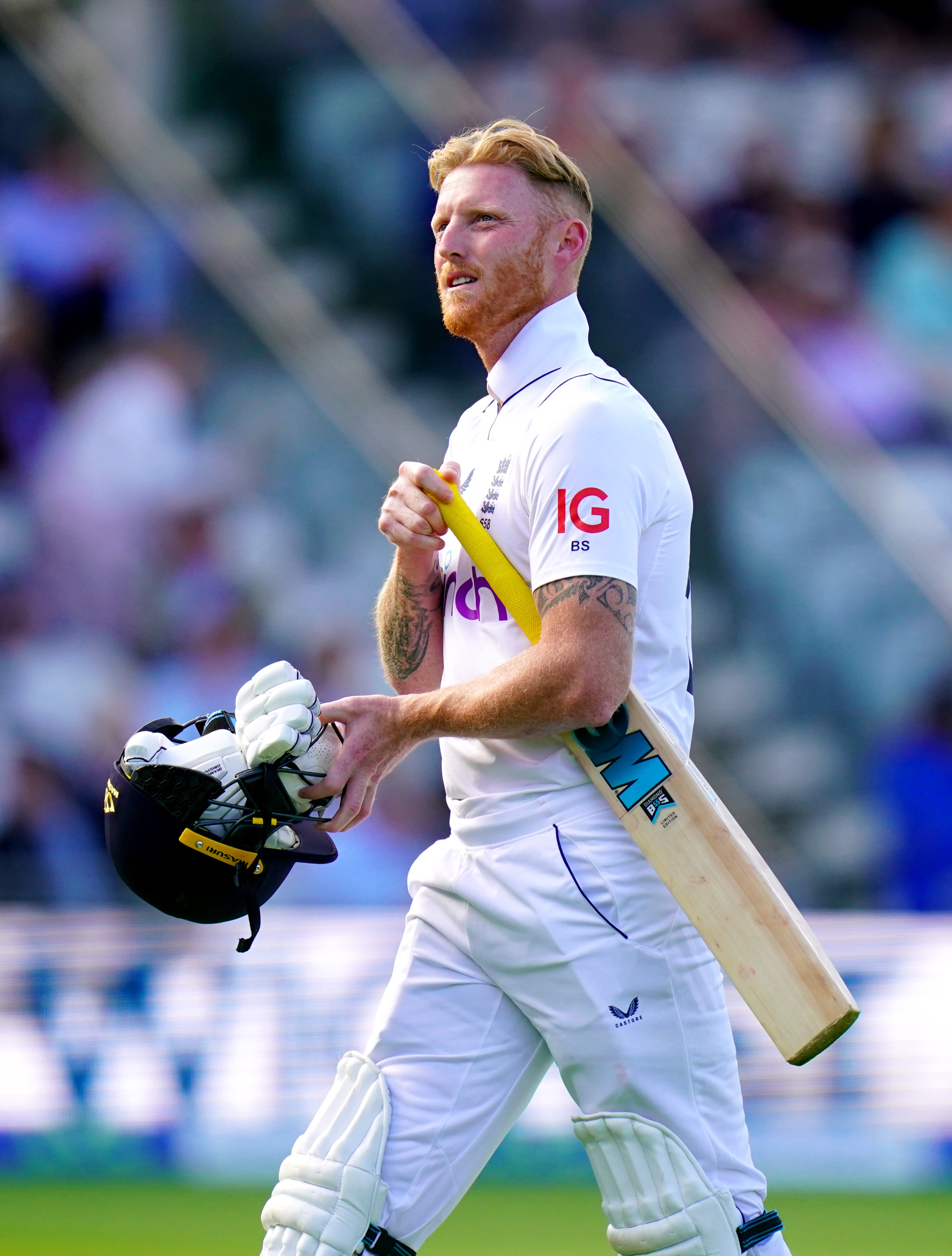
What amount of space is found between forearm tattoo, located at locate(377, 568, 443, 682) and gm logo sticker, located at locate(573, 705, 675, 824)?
1.39ft

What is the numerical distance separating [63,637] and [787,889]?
10.4 feet

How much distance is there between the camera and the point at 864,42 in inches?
334

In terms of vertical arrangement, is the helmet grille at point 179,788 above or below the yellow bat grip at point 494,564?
below

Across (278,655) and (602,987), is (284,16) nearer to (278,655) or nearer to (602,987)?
(278,655)

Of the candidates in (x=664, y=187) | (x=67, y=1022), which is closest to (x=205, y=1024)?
(x=67, y=1022)

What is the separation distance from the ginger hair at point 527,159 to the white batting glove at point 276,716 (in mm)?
908

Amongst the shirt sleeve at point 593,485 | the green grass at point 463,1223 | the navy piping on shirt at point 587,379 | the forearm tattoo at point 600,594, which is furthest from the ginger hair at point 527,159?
the green grass at point 463,1223

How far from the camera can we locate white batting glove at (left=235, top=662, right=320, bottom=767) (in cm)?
245

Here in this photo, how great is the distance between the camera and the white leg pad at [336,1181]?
7.84 ft

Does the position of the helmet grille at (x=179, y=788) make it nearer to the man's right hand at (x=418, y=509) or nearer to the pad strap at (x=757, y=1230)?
the man's right hand at (x=418, y=509)

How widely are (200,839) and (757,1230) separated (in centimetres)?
101

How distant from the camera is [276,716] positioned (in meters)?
2.46

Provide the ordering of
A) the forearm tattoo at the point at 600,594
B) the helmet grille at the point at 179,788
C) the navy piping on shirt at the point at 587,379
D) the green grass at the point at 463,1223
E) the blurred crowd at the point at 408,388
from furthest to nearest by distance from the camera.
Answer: the blurred crowd at the point at 408,388 → the green grass at the point at 463,1223 → the navy piping on shirt at the point at 587,379 → the helmet grille at the point at 179,788 → the forearm tattoo at the point at 600,594

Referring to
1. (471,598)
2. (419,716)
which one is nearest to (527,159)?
(471,598)
